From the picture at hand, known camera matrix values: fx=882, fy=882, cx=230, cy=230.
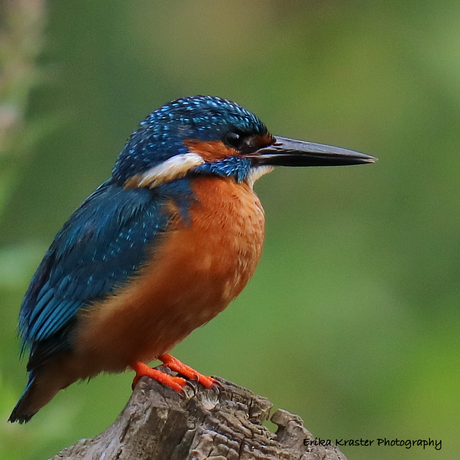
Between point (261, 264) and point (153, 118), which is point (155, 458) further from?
point (261, 264)

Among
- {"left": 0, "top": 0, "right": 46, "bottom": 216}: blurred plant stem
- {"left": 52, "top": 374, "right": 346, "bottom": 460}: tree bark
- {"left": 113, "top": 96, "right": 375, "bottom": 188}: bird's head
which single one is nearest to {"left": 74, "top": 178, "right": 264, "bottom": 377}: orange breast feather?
{"left": 113, "top": 96, "right": 375, "bottom": 188}: bird's head

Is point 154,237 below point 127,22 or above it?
below

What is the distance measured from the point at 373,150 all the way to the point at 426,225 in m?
0.56

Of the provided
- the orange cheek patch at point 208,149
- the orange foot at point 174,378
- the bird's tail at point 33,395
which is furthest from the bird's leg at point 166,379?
the orange cheek patch at point 208,149

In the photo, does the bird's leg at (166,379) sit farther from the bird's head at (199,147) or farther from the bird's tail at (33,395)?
the bird's head at (199,147)

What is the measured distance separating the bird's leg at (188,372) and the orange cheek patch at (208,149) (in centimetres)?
76

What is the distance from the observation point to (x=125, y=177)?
331cm

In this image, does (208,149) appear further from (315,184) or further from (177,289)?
(315,184)

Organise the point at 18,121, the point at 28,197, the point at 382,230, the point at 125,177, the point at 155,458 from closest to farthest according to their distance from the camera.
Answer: the point at 155,458 < the point at 18,121 < the point at 125,177 < the point at 28,197 < the point at 382,230

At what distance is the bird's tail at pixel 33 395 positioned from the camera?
320cm

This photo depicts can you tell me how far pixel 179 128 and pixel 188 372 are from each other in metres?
0.92

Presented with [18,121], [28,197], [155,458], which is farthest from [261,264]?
[155,458]

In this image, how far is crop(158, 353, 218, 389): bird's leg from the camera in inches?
111

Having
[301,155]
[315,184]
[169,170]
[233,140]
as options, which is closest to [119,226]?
[169,170]
